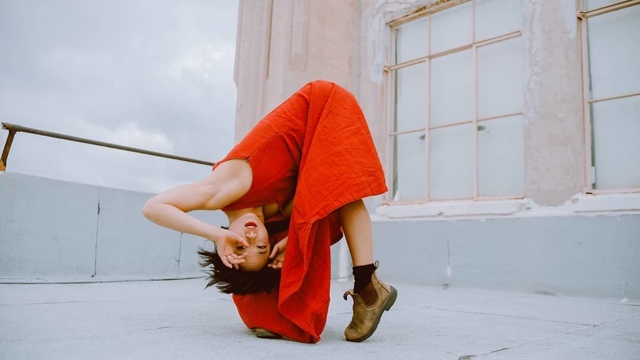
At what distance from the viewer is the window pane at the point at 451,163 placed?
372 centimetres

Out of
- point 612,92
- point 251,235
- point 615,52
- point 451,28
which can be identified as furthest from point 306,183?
point 451,28

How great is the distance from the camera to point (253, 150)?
1619mm

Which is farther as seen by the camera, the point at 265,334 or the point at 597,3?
the point at 597,3

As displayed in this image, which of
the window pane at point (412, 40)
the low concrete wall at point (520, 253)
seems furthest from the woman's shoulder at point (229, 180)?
the window pane at point (412, 40)

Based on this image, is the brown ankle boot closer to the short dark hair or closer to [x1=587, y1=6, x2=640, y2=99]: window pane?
the short dark hair

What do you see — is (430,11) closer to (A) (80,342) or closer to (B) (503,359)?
(B) (503,359)

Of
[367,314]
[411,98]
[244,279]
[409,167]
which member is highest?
[411,98]

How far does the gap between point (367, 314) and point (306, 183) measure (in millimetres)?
466

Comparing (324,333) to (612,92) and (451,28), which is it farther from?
(451,28)

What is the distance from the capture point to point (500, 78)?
12.0ft

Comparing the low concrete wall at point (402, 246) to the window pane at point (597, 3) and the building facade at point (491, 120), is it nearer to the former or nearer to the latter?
the building facade at point (491, 120)

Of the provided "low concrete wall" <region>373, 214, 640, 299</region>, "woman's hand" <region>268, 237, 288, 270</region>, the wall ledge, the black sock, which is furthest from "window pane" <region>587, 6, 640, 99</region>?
"woman's hand" <region>268, 237, 288, 270</region>

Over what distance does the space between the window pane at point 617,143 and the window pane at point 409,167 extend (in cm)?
131

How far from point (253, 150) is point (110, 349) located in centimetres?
73
